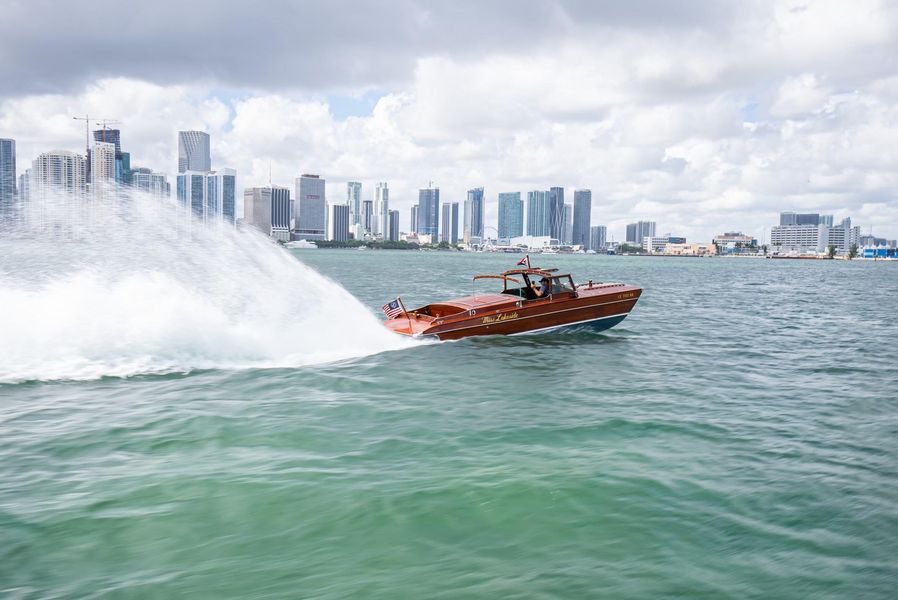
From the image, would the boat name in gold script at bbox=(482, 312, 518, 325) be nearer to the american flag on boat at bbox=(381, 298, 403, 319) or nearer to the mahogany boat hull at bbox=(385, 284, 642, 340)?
the mahogany boat hull at bbox=(385, 284, 642, 340)

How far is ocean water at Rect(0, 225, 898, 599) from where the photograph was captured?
A: 6746 millimetres

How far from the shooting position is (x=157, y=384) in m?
14.3

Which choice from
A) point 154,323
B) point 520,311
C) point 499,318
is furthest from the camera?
point 520,311

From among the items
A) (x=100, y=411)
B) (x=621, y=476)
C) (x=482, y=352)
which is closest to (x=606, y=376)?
(x=482, y=352)

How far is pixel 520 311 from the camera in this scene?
2305cm

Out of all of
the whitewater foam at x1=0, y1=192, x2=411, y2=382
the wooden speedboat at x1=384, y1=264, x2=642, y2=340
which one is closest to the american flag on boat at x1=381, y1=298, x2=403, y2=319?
the wooden speedboat at x1=384, y1=264, x2=642, y2=340

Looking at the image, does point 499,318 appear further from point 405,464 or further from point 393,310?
point 405,464

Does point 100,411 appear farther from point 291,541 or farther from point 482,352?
point 482,352

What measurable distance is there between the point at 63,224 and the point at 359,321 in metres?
15.2

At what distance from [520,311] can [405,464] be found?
542 inches

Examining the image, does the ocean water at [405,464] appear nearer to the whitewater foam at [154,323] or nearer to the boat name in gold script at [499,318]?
the whitewater foam at [154,323]

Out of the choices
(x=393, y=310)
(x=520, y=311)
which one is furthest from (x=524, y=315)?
(x=393, y=310)

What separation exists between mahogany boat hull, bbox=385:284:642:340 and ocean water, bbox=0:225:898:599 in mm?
1444

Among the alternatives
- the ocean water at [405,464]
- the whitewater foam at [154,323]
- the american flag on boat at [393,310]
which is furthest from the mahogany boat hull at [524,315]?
the ocean water at [405,464]
